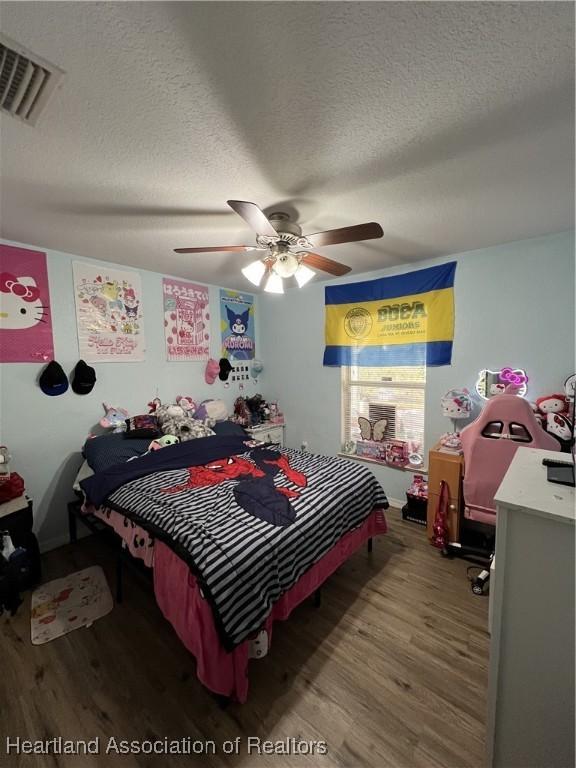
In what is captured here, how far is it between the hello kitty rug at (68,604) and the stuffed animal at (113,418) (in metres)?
1.16

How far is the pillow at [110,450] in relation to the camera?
241 centimetres

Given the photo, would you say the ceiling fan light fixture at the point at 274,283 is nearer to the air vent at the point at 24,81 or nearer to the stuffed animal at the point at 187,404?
the air vent at the point at 24,81

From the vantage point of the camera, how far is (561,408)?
2.15 meters

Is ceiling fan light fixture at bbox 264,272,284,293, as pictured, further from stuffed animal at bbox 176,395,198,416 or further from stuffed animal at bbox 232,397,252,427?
stuffed animal at bbox 232,397,252,427

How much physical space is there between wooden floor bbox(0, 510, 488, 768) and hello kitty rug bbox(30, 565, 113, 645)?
0.06 m

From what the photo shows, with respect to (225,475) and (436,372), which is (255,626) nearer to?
(225,475)

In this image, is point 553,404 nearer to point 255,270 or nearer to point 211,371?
point 255,270

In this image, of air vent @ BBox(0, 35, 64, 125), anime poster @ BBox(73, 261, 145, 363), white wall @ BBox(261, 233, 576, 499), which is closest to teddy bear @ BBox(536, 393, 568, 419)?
white wall @ BBox(261, 233, 576, 499)

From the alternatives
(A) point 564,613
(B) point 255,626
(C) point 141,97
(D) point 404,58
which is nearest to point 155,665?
(B) point 255,626

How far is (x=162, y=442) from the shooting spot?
2717mm

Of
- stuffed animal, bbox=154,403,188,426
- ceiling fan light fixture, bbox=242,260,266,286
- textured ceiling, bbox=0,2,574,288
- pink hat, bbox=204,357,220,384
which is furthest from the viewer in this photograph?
pink hat, bbox=204,357,220,384

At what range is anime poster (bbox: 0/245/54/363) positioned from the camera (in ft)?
7.50

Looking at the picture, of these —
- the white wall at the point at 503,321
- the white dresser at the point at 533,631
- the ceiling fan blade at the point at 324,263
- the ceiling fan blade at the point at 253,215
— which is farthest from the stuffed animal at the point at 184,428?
the white dresser at the point at 533,631

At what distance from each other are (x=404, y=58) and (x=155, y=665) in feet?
9.10
